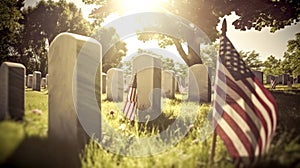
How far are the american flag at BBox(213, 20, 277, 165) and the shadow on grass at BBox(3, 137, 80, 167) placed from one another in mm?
2071

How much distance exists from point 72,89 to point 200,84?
7.26 meters

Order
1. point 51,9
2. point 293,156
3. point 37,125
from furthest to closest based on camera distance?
point 51,9, point 37,125, point 293,156

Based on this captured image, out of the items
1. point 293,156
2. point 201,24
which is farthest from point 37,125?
point 201,24

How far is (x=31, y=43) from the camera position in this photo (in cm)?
3628

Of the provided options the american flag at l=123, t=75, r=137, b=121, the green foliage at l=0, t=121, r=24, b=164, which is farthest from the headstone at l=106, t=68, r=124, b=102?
the green foliage at l=0, t=121, r=24, b=164

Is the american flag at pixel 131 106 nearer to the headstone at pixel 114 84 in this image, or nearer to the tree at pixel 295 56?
the headstone at pixel 114 84

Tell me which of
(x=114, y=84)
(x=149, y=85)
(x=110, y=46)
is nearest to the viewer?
(x=149, y=85)

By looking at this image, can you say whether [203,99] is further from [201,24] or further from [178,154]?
[178,154]

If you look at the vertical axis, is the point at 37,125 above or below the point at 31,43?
below

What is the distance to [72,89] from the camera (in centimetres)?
420

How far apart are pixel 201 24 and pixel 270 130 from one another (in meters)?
11.5

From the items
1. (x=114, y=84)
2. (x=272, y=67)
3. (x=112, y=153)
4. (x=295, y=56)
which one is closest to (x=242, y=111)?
(x=112, y=153)

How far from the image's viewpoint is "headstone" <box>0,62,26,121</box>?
4.54 meters

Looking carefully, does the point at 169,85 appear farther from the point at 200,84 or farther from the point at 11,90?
the point at 11,90
